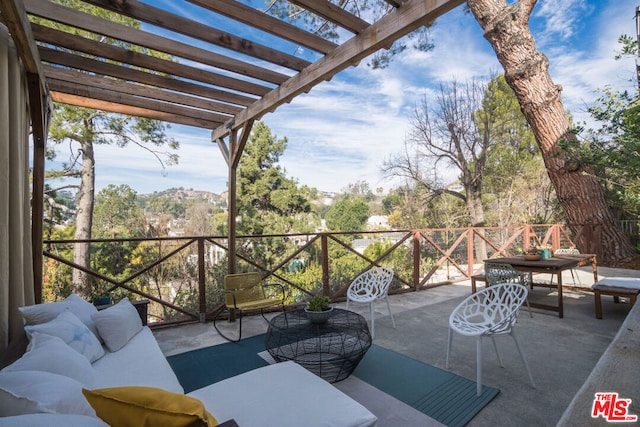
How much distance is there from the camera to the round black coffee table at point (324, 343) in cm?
231

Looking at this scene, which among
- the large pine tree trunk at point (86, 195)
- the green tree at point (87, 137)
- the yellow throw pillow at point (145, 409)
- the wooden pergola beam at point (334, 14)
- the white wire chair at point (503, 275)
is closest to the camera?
the yellow throw pillow at point (145, 409)

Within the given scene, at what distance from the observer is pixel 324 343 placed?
2809 mm

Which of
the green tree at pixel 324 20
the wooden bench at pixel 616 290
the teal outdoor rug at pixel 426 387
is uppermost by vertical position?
the green tree at pixel 324 20

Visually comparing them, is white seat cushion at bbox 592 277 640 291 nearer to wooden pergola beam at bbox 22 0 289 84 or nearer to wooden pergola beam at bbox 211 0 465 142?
wooden pergola beam at bbox 211 0 465 142

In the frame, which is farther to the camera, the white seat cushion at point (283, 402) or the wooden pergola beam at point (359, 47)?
the wooden pergola beam at point (359, 47)

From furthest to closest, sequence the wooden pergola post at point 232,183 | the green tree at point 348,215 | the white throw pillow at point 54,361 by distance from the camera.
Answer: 1. the green tree at point 348,215
2. the wooden pergola post at point 232,183
3. the white throw pillow at point 54,361

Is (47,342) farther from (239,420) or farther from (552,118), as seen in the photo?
(552,118)

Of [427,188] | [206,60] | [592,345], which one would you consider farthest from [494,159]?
[206,60]

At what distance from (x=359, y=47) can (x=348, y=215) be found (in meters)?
16.1

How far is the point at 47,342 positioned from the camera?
56.9 inches

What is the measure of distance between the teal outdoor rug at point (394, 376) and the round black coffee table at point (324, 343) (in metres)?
0.20

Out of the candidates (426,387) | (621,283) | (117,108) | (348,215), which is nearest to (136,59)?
(117,108)

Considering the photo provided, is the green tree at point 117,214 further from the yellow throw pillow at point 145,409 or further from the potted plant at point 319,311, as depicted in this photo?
the yellow throw pillow at point 145,409

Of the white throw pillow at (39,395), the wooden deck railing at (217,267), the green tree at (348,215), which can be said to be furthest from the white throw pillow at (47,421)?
the green tree at (348,215)
